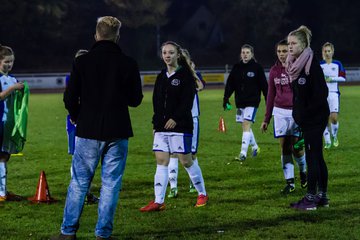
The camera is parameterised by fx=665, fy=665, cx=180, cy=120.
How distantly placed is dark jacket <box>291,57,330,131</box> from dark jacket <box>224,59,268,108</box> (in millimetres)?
4399

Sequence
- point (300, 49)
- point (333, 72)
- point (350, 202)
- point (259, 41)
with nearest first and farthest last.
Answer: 1. point (300, 49)
2. point (350, 202)
3. point (333, 72)
4. point (259, 41)

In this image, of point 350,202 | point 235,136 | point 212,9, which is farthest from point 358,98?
point 212,9

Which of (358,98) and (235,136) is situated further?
(358,98)

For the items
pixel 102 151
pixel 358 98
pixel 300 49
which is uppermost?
pixel 300 49

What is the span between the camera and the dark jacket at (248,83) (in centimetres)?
1198

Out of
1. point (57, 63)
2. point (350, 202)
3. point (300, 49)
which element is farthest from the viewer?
point (57, 63)

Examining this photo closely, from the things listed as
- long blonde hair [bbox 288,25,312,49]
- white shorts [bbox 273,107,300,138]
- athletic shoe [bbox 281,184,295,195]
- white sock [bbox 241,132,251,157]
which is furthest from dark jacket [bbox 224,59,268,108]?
long blonde hair [bbox 288,25,312,49]

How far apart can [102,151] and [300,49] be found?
273cm

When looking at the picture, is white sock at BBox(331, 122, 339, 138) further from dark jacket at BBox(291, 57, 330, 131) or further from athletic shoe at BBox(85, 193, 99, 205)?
athletic shoe at BBox(85, 193, 99, 205)

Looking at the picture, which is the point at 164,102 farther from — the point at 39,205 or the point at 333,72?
the point at 333,72

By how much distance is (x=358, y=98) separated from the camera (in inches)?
1159

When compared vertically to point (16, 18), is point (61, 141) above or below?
below

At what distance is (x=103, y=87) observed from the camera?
19.5 feet

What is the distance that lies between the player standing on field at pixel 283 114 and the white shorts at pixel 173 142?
52.9 inches
